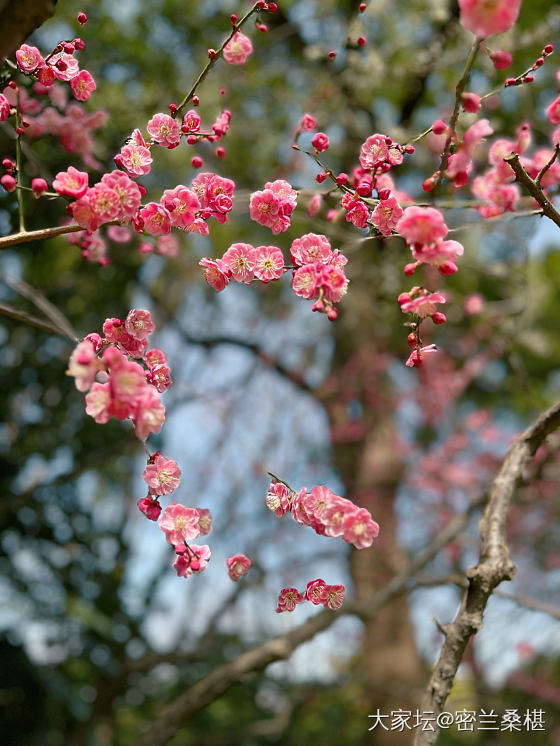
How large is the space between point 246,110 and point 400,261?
1794mm

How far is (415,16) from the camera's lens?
164 inches

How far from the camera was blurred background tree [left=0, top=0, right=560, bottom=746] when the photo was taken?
328cm

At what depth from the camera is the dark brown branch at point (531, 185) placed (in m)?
1.07

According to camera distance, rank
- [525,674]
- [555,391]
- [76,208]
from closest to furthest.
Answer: [76,208] → [525,674] → [555,391]

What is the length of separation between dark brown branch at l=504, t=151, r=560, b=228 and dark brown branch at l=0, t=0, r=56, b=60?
30.4 inches

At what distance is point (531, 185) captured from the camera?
3.65 feet

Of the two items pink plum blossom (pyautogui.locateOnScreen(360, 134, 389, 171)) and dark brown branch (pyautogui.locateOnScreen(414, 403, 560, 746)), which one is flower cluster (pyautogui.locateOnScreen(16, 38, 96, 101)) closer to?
pink plum blossom (pyautogui.locateOnScreen(360, 134, 389, 171))

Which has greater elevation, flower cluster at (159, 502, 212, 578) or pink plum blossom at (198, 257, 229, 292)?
pink plum blossom at (198, 257, 229, 292)

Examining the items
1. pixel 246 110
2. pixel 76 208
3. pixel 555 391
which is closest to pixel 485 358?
pixel 555 391

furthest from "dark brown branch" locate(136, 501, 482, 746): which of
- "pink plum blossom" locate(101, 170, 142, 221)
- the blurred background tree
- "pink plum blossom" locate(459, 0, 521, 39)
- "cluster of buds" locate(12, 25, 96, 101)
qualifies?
"cluster of buds" locate(12, 25, 96, 101)

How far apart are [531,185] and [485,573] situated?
30.7 inches

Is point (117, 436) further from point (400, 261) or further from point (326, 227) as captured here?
point (400, 261)

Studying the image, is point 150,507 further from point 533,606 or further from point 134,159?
point 533,606

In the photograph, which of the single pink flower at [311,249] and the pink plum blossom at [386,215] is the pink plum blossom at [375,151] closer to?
the pink plum blossom at [386,215]
